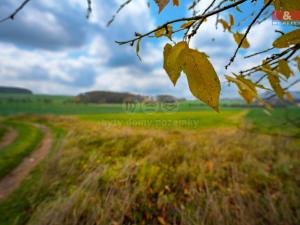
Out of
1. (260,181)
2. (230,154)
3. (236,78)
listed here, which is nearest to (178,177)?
(260,181)

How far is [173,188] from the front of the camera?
3820mm

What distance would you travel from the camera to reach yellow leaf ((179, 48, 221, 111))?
329 mm

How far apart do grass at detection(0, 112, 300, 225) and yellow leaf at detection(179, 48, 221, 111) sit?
6.11 ft

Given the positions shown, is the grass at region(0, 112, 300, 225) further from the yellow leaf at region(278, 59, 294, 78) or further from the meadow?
the yellow leaf at region(278, 59, 294, 78)

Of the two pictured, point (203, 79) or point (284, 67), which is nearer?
point (203, 79)

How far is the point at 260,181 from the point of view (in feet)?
12.7

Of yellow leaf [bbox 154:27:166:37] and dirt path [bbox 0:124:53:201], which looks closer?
yellow leaf [bbox 154:27:166:37]

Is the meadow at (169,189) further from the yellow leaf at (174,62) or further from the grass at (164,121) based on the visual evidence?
the grass at (164,121)

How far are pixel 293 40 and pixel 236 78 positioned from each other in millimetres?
111

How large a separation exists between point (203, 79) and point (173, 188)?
3.72 meters

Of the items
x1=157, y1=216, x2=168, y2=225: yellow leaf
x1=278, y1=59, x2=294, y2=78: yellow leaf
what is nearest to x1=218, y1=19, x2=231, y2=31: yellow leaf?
x1=278, y1=59, x2=294, y2=78: yellow leaf

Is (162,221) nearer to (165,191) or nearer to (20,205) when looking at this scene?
(165,191)

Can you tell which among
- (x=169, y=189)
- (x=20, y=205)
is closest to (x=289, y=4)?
(x=169, y=189)

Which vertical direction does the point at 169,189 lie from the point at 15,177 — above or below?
above
